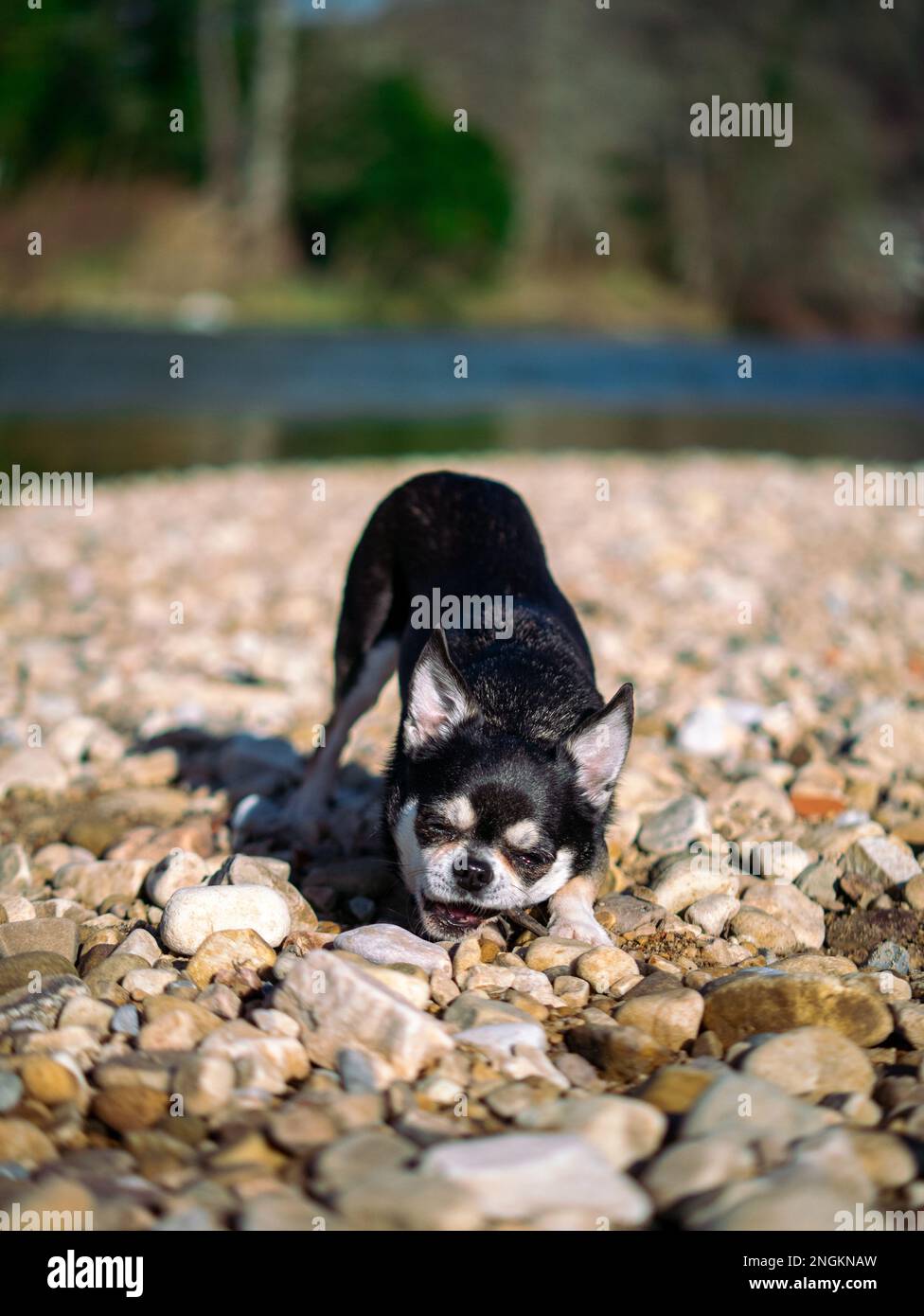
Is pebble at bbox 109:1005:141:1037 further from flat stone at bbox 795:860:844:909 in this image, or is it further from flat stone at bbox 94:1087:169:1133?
flat stone at bbox 795:860:844:909

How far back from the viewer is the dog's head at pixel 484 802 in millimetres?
Result: 3568

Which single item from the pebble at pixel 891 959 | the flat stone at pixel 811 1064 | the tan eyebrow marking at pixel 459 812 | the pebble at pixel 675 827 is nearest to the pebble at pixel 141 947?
the tan eyebrow marking at pixel 459 812

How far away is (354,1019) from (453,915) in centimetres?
81

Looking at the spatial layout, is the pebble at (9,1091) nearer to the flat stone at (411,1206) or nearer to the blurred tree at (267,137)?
the flat stone at (411,1206)

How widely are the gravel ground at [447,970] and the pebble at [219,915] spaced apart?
0.01 meters

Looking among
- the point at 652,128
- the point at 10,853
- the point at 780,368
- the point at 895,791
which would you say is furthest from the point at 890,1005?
the point at 652,128

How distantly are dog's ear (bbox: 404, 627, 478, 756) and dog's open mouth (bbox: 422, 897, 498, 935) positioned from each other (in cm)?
47

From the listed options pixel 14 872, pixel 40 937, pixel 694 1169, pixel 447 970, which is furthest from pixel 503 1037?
pixel 14 872

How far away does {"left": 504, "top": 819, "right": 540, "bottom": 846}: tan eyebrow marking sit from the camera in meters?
3.58

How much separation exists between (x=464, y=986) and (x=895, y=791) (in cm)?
216

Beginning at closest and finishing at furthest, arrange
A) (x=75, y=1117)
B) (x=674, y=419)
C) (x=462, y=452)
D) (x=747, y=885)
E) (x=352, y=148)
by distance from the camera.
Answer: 1. (x=75, y=1117)
2. (x=747, y=885)
3. (x=462, y=452)
4. (x=674, y=419)
5. (x=352, y=148)

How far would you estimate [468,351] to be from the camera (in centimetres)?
3091

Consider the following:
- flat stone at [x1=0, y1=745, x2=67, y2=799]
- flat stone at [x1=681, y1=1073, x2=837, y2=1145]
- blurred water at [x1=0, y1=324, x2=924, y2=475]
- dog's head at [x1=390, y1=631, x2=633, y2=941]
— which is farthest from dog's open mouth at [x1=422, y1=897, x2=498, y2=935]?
blurred water at [x1=0, y1=324, x2=924, y2=475]

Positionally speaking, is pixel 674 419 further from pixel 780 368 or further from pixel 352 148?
pixel 352 148
